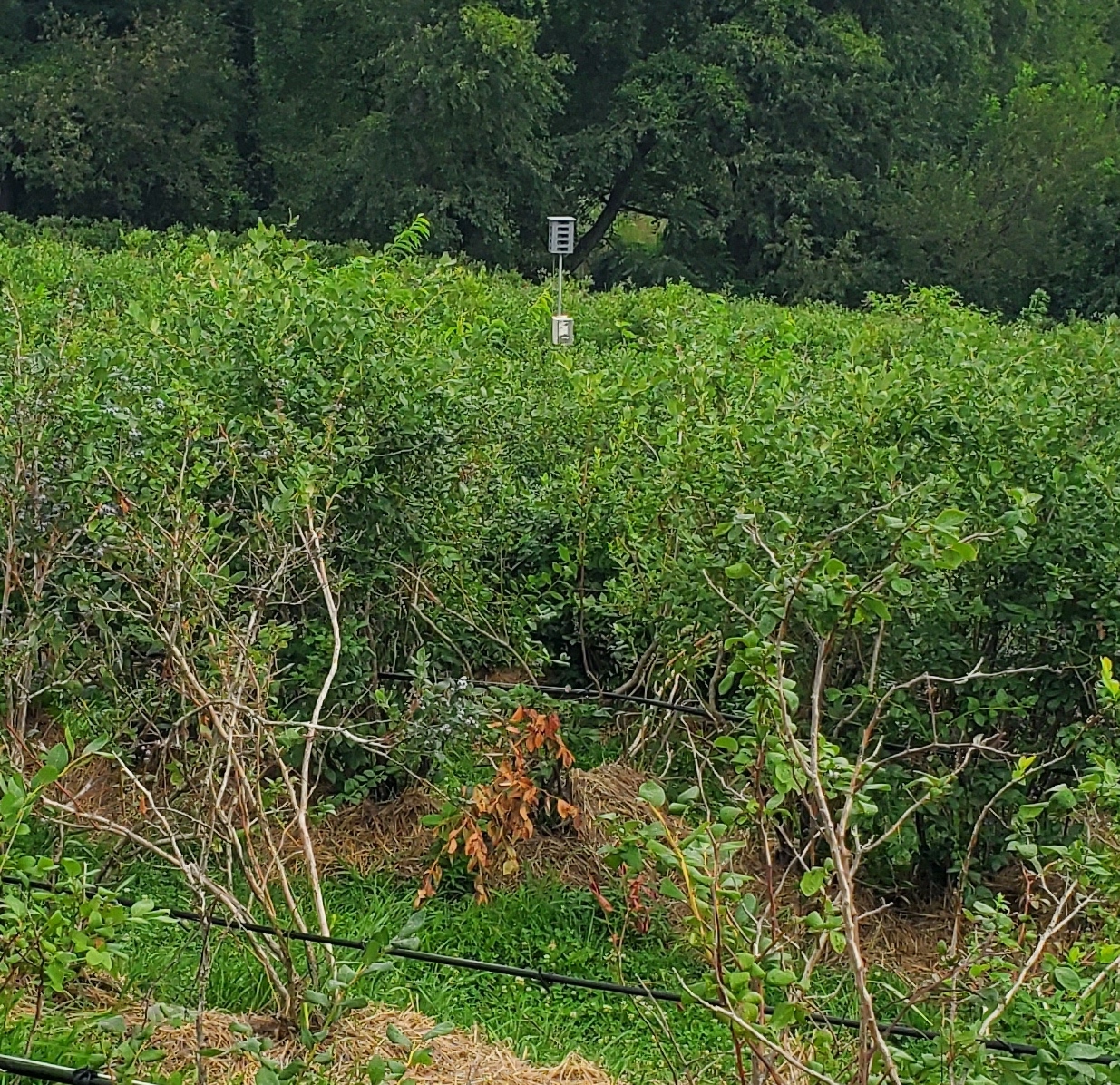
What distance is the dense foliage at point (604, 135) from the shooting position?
24625mm

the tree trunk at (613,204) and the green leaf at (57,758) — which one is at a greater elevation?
the green leaf at (57,758)

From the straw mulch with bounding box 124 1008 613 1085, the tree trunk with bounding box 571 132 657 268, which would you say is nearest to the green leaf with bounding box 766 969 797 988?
the straw mulch with bounding box 124 1008 613 1085

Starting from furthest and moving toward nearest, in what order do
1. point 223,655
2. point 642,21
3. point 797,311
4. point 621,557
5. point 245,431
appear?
point 642,21 < point 797,311 < point 621,557 < point 245,431 < point 223,655

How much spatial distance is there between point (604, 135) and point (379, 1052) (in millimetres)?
25362

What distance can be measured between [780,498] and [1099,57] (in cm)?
3534

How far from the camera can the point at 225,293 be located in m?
5.17

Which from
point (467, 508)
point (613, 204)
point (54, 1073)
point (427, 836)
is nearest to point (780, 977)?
point (54, 1073)

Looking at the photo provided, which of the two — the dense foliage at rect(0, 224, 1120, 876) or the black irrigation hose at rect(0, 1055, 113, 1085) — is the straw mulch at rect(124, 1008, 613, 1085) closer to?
the black irrigation hose at rect(0, 1055, 113, 1085)

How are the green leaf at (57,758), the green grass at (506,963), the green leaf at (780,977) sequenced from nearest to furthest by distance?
the green leaf at (780,977)
the green leaf at (57,758)
the green grass at (506,963)

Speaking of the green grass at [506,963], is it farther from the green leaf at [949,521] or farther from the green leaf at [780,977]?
the green leaf at [949,521]

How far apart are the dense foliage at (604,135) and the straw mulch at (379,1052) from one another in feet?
69.8

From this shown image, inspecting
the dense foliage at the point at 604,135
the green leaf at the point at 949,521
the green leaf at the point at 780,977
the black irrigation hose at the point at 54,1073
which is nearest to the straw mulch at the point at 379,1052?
the black irrigation hose at the point at 54,1073

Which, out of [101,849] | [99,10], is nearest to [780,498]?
[101,849]

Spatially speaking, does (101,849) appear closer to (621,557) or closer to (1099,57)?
(621,557)
